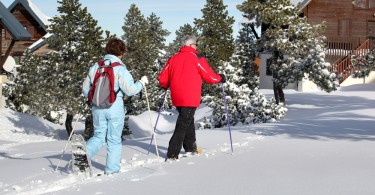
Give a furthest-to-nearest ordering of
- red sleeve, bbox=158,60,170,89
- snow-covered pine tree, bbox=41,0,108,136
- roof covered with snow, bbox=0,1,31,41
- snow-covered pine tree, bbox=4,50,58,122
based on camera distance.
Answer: snow-covered pine tree, bbox=4,50,58,122 → snow-covered pine tree, bbox=41,0,108,136 → roof covered with snow, bbox=0,1,31,41 → red sleeve, bbox=158,60,170,89

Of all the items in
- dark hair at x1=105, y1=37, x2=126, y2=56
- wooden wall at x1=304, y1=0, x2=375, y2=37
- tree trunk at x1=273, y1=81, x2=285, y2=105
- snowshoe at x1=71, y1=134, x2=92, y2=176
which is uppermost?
wooden wall at x1=304, y1=0, x2=375, y2=37

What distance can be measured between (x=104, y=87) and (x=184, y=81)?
145 centimetres

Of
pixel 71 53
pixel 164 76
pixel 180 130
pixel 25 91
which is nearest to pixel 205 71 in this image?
pixel 164 76

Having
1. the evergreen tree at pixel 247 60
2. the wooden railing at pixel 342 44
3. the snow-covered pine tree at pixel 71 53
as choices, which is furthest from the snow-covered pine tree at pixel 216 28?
the snow-covered pine tree at pixel 71 53

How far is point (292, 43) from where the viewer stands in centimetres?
2645

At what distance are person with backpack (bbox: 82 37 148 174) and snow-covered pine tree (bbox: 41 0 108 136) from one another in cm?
1885

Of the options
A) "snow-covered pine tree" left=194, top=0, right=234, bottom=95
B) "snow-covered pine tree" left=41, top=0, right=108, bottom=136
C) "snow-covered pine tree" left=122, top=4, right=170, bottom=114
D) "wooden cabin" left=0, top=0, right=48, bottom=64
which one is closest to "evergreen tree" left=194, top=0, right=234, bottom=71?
"snow-covered pine tree" left=194, top=0, right=234, bottom=95

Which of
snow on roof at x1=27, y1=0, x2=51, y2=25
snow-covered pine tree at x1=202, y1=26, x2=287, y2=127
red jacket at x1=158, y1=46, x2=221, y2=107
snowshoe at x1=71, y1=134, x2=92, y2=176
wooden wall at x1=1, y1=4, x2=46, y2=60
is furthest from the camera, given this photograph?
snow on roof at x1=27, y1=0, x2=51, y2=25

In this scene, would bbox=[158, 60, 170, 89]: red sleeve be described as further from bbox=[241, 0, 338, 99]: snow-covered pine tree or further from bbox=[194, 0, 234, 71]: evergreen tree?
bbox=[194, 0, 234, 71]: evergreen tree

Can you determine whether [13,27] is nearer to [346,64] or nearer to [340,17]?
[346,64]

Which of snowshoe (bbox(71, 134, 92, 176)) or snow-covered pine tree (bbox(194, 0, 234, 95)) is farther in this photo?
snow-covered pine tree (bbox(194, 0, 234, 95))

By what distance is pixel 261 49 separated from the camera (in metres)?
28.4

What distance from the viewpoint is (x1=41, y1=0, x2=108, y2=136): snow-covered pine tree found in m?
25.8

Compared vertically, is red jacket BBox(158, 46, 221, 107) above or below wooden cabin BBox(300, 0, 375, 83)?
below
